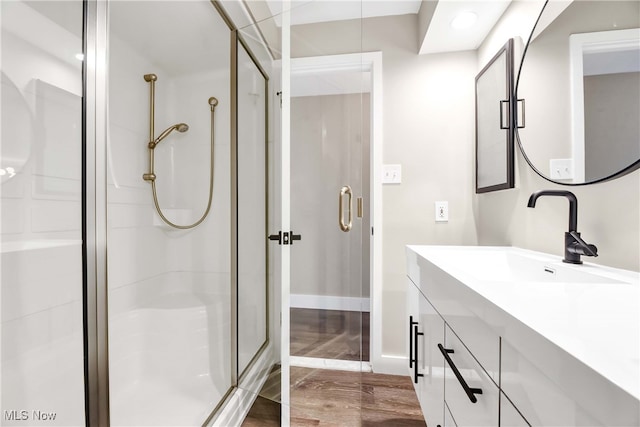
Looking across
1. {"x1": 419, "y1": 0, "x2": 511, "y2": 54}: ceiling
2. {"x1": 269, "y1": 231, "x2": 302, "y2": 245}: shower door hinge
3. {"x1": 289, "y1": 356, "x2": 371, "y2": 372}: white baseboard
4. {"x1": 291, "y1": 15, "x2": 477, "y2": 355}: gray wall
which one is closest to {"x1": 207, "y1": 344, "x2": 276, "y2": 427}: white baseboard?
{"x1": 289, "y1": 356, "x2": 371, "y2": 372}: white baseboard

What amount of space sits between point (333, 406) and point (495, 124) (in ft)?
5.45

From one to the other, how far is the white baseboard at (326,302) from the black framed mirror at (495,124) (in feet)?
3.14

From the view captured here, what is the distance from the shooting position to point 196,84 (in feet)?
5.32

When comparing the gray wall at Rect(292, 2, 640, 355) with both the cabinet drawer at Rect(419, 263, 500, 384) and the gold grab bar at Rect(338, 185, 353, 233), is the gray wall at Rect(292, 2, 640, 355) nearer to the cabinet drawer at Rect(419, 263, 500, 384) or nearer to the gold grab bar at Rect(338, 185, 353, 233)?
the gold grab bar at Rect(338, 185, 353, 233)

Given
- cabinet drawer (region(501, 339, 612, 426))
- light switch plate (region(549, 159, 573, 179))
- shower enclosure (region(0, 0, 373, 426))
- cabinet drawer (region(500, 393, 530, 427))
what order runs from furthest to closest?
shower enclosure (region(0, 0, 373, 426))
light switch plate (region(549, 159, 573, 179))
cabinet drawer (region(500, 393, 530, 427))
cabinet drawer (region(501, 339, 612, 426))

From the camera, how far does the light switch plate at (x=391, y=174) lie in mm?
1884

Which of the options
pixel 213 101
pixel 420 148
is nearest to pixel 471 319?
pixel 420 148

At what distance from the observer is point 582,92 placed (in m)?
1.00

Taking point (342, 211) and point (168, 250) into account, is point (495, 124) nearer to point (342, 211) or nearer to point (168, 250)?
point (342, 211)

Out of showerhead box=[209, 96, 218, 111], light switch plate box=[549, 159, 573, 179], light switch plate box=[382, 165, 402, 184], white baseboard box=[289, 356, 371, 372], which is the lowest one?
white baseboard box=[289, 356, 371, 372]

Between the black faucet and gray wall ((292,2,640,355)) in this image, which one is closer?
the black faucet

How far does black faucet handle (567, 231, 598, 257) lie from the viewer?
85 cm

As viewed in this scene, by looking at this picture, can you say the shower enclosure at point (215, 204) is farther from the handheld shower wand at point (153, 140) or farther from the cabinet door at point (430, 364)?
the cabinet door at point (430, 364)

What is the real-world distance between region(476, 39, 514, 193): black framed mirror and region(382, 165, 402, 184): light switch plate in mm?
451
